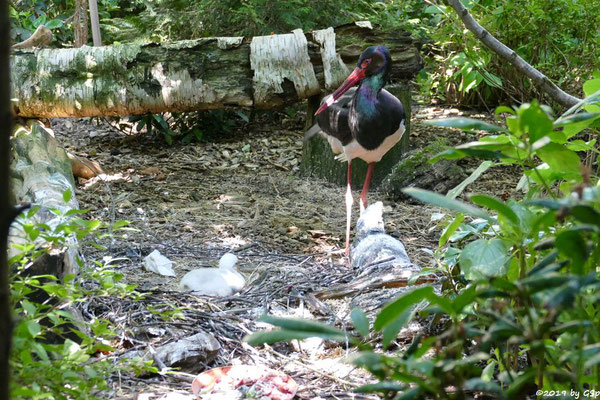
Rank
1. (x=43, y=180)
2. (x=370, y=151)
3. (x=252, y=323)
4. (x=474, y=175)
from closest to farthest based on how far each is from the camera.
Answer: (x=474, y=175) < (x=252, y=323) < (x=43, y=180) < (x=370, y=151)

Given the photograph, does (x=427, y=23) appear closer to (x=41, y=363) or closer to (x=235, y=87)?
(x=235, y=87)

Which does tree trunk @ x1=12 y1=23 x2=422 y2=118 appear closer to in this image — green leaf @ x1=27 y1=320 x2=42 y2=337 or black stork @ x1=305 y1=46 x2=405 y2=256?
black stork @ x1=305 y1=46 x2=405 y2=256

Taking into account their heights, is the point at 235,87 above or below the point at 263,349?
above

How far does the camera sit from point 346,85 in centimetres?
502

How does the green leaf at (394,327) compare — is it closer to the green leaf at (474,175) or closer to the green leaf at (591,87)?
the green leaf at (474,175)

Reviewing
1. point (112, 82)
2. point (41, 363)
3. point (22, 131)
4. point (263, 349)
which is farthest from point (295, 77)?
point (41, 363)

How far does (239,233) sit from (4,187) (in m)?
3.90

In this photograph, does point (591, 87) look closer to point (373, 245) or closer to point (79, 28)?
point (373, 245)

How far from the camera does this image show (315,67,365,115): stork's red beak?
4.92 m

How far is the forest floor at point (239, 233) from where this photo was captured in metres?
2.47

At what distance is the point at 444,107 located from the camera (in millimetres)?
7246

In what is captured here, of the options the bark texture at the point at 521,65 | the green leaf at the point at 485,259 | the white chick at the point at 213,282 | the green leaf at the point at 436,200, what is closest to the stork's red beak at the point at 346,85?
the white chick at the point at 213,282

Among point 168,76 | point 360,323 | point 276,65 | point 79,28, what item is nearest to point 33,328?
point 360,323

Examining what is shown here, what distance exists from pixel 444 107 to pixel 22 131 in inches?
171
